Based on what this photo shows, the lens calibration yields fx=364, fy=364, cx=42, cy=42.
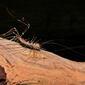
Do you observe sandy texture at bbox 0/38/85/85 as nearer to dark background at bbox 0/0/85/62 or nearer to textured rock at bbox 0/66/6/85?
textured rock at bbox 0/66/6/85

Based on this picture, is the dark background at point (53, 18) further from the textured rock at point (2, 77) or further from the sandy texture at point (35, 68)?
the textured rock at point (2, 77)

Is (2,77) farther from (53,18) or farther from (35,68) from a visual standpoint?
(53,18)

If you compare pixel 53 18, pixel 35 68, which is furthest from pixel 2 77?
pixel 53 18

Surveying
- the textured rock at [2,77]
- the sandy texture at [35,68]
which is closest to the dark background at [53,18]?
the sandy texture at [35,68]

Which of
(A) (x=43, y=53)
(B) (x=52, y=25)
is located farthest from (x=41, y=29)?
(A) (x=43, y=53)

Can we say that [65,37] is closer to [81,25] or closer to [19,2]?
[81,25]
